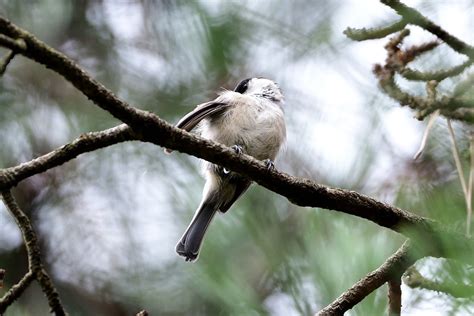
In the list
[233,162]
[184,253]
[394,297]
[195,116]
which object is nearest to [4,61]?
[233,162]

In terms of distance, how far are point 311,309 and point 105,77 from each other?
1177mm

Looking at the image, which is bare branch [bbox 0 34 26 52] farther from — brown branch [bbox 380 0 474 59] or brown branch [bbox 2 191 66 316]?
brown branch [bbox 380 0 474 59]

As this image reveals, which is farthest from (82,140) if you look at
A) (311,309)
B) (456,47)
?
(456,47)

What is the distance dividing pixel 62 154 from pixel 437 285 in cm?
65

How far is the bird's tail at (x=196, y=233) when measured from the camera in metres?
2.05

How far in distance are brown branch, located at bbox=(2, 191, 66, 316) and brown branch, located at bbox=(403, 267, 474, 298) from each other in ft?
1.74

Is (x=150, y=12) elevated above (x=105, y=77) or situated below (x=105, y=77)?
above

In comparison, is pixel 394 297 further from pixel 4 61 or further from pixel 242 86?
pixel 242 86

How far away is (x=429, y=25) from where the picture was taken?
57.2 inches

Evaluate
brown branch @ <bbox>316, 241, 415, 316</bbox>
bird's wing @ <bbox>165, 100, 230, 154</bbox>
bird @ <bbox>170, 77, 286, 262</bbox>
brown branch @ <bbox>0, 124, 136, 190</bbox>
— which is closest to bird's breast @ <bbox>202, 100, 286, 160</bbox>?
bird @ <bbox>170, 77, 286, 262</bbox>

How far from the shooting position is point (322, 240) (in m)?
1.49

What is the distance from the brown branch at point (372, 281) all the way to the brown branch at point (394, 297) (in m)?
0.01

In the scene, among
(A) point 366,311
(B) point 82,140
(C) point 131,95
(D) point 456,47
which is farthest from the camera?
(C) point 131,95

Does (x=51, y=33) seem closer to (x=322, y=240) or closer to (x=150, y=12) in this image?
(x=150, y=12)
